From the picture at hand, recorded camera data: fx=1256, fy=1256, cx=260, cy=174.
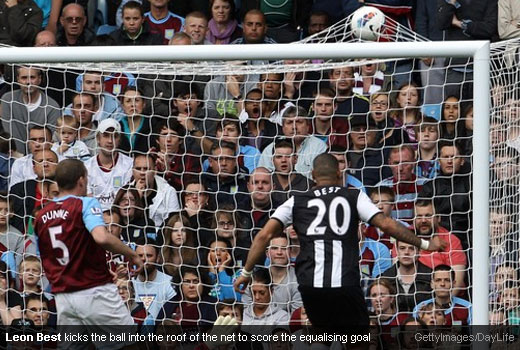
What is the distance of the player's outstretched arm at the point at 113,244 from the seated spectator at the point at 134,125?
1723 mm

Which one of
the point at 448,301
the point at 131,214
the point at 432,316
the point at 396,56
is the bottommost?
the point at 432,316

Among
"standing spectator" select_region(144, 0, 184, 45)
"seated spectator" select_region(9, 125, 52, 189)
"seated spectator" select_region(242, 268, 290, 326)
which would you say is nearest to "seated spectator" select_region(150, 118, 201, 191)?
"seated spectator" select_region(9, 125, 52, 189)

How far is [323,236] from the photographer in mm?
8031

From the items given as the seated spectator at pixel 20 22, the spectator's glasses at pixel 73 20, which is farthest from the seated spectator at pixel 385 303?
the seated spectator at pixel 20 22

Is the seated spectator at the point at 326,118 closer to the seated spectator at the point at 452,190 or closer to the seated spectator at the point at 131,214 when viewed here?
the seated spectator at the point at 452,190

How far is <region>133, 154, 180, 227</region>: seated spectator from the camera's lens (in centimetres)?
948

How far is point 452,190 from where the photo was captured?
30.5ft

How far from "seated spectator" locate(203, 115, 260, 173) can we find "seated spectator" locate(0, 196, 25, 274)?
1505 millimetres

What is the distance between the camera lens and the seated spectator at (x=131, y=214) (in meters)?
9.48

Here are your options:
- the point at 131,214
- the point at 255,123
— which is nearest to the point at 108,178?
the point at 131,214

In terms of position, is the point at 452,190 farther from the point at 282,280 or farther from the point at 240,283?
the point at 240,283

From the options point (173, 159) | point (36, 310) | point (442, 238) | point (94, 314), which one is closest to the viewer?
point (94, 314)

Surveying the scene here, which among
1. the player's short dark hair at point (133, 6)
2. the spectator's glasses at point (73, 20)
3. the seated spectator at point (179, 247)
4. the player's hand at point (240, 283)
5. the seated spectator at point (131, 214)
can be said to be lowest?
the player's hand at point (240, 283)

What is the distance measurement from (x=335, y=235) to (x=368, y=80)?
2.28m
